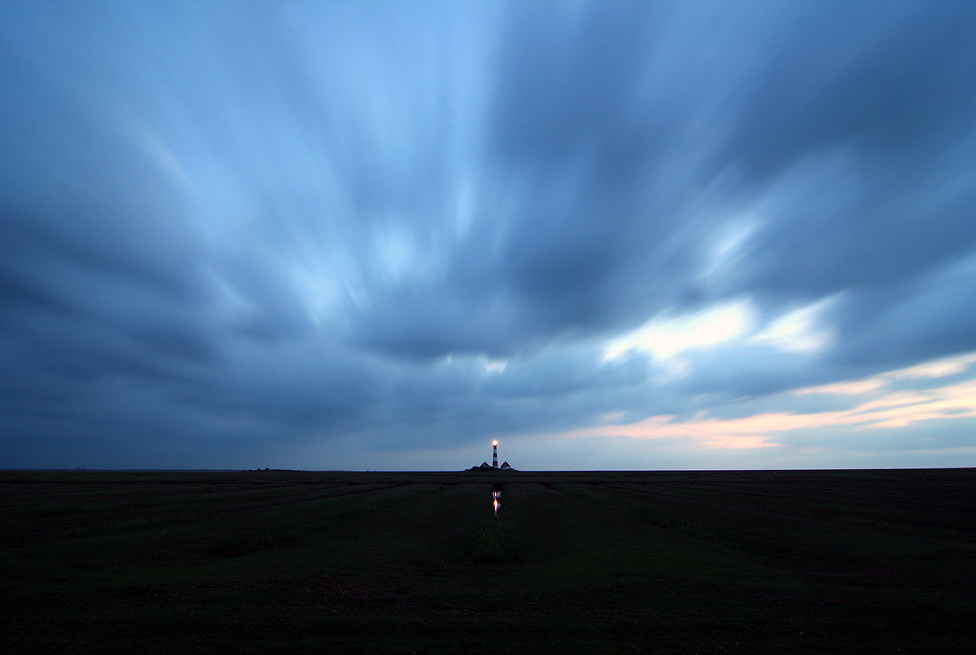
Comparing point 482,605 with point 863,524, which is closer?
point 482,605

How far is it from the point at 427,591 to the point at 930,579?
21631mm

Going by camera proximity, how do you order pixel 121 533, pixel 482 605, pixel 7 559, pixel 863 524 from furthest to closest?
pixel 863 524 → pixel 121 533 → pixel 7 559 → pixel 482 605

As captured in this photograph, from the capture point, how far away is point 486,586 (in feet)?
61.9

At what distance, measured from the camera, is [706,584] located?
1847 centimetres

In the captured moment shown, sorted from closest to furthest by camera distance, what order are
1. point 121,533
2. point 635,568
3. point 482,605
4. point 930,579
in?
1. point 482,605
2. point 930,579
3. point 635,568
4. point 121,533

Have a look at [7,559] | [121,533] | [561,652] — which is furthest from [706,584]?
[121,533]

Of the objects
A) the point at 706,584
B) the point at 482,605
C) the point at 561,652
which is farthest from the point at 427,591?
the point at 706,584

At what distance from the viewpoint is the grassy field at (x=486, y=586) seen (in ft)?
43.1

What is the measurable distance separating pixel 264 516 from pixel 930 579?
4593cm

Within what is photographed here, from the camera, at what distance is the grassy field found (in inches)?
517

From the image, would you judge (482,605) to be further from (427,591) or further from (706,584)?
(706,584)

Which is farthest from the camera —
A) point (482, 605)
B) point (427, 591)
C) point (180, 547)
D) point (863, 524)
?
point (863, 524)

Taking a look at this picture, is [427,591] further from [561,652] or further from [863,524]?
[863,524]

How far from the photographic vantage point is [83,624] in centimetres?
1398
